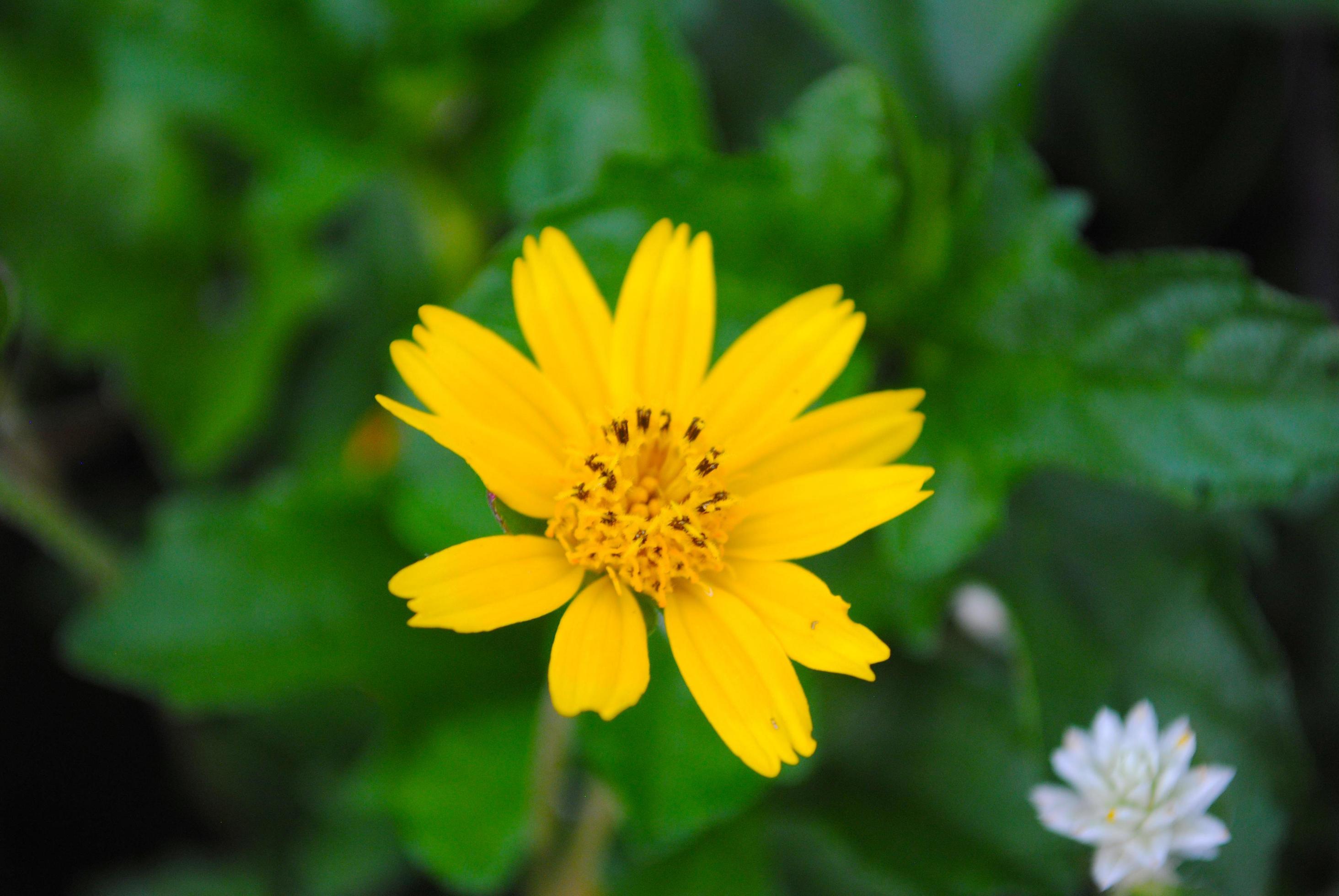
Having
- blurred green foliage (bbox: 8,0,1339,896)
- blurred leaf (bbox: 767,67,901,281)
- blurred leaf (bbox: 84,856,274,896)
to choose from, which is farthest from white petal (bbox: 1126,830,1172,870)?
blurred leaf (bbox: 84,856,274,896)

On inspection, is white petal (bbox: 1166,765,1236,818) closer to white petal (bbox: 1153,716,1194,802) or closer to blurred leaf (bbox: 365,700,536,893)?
white petal (bbox: 1153,716,1194,802)

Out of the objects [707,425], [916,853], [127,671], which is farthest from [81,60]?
[916,853]

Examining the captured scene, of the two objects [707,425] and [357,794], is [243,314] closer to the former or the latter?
[357,794]

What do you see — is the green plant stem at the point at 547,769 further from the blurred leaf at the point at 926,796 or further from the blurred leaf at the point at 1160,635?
the blurred leaf at the point at 1160,635

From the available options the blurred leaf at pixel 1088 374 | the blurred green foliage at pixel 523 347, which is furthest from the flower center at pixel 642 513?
the blurred leaf at pixel 1088 374

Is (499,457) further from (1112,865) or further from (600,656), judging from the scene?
(1112,865)

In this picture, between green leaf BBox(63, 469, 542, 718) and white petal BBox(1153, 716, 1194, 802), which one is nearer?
white petal BBox(1153, 716, 1194, 802)
